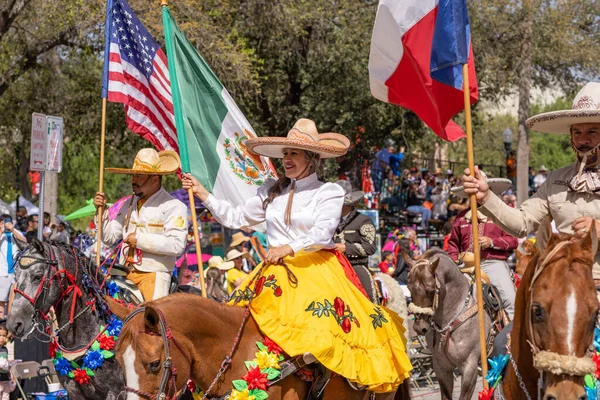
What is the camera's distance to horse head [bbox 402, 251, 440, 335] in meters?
10.9

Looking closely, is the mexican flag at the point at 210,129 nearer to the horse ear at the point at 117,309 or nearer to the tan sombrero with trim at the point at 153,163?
the tan sombrero with trim at the point at 153,163

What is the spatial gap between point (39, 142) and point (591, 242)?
755 centimetres

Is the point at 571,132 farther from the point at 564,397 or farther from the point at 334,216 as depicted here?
the point at 564,397

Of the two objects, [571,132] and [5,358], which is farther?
[5,358]

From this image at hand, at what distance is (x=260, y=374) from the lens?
637 cm

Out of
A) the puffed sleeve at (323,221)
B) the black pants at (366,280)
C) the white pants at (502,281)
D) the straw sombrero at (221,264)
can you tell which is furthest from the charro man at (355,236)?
the straw sombrero at (221,264)

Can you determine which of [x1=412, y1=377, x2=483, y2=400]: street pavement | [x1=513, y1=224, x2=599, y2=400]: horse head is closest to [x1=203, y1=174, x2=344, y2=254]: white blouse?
[x1=513, y1=224, x2=599, y2=400]: horse head

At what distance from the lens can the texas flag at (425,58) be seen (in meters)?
6.79

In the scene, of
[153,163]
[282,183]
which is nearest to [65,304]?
[153,163]

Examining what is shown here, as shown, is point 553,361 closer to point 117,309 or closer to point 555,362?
point 555,362

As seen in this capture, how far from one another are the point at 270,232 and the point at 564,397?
10.3 ft

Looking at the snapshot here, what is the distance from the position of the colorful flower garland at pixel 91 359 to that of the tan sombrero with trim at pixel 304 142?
224 centimetres

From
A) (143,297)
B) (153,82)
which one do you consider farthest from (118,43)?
(143,297)

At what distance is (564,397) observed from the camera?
4.59m
